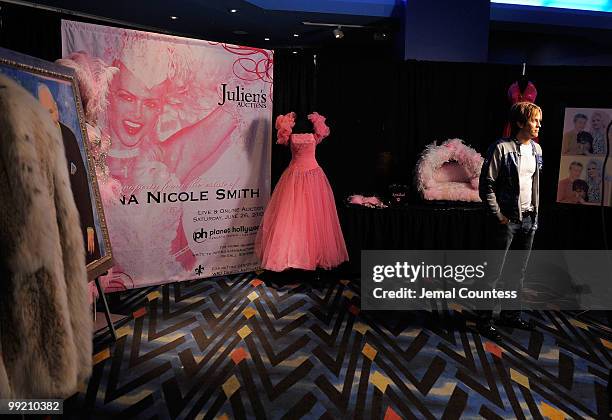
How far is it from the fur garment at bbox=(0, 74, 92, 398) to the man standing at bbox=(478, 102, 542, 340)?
2449 mm

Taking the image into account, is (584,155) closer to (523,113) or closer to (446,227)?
(446,227)

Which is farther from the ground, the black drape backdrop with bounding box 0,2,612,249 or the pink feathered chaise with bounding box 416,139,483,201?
the black drape backdrop with bounding box 0,2,612,249

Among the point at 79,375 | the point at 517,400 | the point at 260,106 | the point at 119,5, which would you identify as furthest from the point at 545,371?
the point at 119,5

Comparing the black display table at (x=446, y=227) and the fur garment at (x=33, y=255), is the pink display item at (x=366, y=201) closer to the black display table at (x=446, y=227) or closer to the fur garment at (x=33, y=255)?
the black display table at (x=446, y=227)

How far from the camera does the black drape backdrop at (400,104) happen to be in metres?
4.37

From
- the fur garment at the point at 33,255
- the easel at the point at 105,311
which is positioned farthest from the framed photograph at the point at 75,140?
the fur garment at the point at 33,255

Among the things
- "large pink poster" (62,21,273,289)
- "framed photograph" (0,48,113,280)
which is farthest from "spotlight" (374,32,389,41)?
"framed photograph" (0,48,113,280)

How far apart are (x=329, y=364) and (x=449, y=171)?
2.29 m

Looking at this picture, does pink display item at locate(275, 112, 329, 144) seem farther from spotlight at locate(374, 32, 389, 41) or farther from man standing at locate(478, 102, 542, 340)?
spotlight at locate(374, 32, 389, 41)

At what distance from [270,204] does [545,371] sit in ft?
7.97

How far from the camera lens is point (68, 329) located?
153cm

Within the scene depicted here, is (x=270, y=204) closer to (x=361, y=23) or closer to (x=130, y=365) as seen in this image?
(x=130, y=365)

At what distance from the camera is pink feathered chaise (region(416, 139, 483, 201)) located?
158 inches

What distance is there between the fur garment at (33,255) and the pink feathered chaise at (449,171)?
3.07 m
